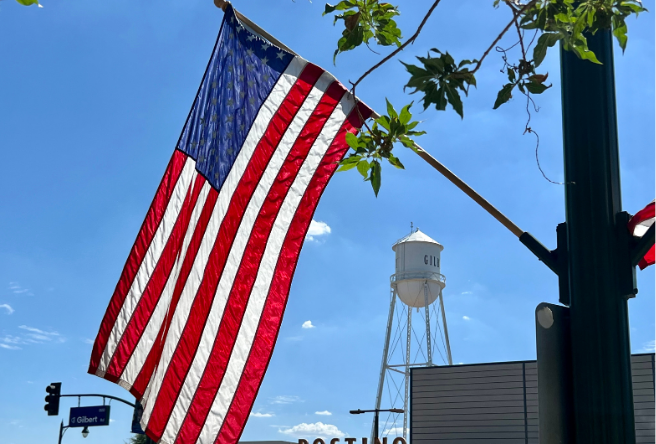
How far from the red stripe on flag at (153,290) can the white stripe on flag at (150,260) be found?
4cm

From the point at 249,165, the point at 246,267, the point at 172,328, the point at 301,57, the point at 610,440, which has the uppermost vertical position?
the point at 301,57

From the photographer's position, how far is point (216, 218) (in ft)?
23.7

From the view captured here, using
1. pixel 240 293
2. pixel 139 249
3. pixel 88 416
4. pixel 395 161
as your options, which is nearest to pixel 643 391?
pixel 240 293

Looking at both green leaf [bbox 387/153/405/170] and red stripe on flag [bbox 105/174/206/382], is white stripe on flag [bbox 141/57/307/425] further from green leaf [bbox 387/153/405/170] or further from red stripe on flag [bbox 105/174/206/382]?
green leaf [bbox 387/153/405/170]

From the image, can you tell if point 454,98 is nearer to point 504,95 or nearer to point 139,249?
point 504,95

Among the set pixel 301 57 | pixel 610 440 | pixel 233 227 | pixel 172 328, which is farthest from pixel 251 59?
pixel 610 440

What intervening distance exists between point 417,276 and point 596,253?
115ft

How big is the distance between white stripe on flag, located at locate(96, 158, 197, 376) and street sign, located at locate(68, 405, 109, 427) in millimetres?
Result: 22015

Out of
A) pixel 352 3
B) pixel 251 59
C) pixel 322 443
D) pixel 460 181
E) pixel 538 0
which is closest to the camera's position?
pixel 538 0

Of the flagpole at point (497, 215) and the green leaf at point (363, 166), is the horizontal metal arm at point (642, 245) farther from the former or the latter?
the green leaf at point (363, 166)

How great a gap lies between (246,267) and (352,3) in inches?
164

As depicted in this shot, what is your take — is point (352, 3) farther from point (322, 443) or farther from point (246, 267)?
point (322, 443)

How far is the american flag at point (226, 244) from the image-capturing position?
696 centimetres

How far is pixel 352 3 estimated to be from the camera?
321 centimetres
